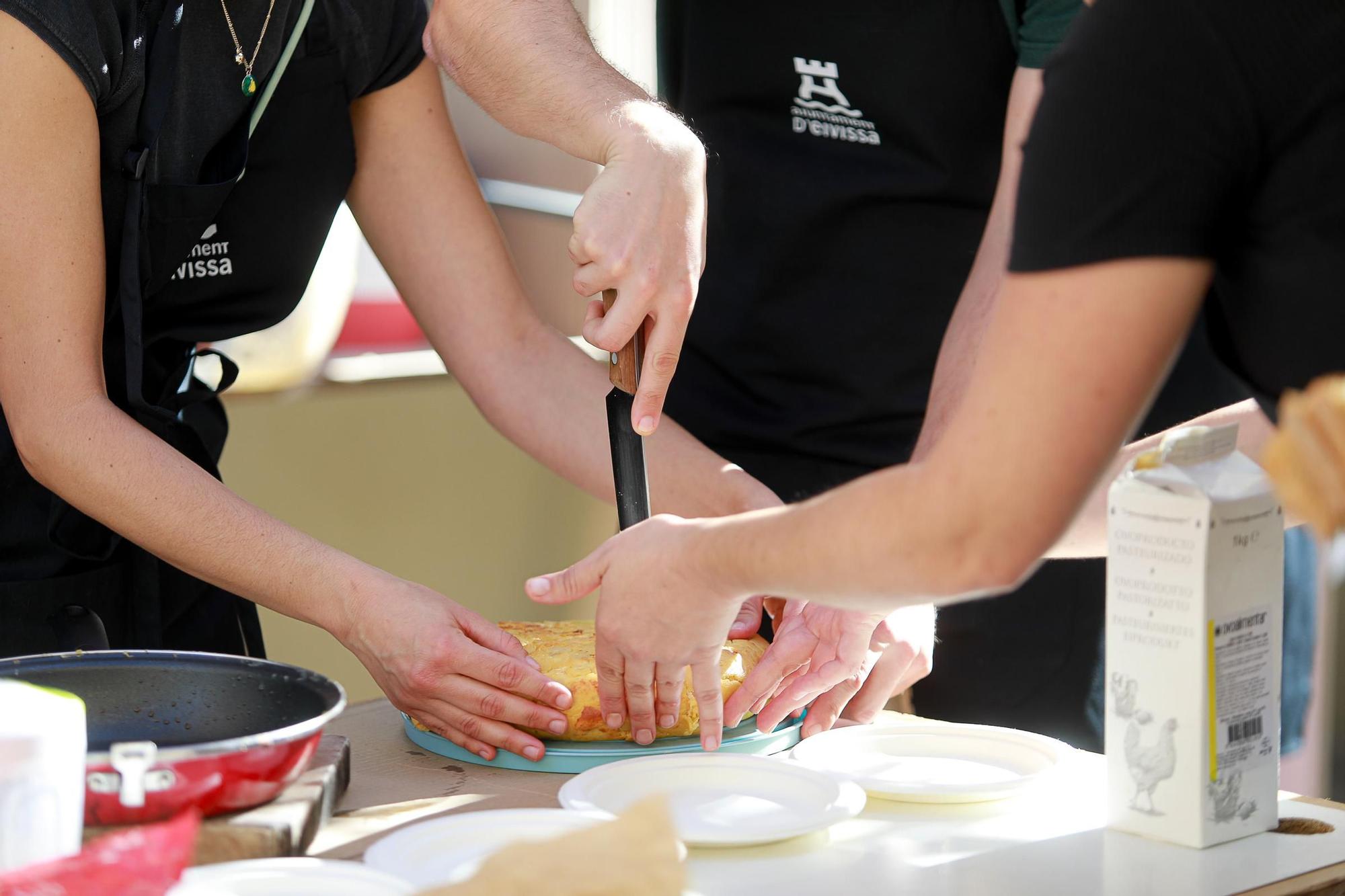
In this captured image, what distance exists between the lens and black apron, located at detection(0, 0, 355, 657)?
1.53 meters

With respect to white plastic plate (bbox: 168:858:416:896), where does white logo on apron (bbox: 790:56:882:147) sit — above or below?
above

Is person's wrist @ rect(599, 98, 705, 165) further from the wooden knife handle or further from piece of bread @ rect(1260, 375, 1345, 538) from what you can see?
piece of bread @ rect(1260, 375, 1345, 538)

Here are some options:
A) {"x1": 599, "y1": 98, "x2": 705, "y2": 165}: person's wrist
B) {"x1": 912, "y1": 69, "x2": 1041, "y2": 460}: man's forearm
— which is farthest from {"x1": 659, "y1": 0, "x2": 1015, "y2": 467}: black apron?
{"x1": 599, "y1": 98, "x2": 705, "y2": 165}: person's wrist

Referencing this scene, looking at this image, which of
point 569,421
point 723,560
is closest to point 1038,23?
point 569,421

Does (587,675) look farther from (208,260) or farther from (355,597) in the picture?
(208,260)

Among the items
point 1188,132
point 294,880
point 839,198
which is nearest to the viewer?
point 1188,132

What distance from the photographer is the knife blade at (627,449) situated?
1460 millimetres

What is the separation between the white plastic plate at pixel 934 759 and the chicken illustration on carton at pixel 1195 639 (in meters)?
0.14

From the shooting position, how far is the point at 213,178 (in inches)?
63.8

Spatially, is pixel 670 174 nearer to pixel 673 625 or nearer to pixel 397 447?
pixel 673 625

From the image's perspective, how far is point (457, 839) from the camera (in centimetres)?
112

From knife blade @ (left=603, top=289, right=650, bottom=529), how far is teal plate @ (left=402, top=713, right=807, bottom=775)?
0.73 feet

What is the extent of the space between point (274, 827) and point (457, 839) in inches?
5.6

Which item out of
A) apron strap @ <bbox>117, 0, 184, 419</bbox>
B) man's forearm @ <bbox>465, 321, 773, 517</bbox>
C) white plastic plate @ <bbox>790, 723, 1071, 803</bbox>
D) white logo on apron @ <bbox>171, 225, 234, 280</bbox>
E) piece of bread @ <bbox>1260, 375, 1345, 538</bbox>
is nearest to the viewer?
piece of bread @ <bbox>1260, 375, 1345, 538</bbox>
